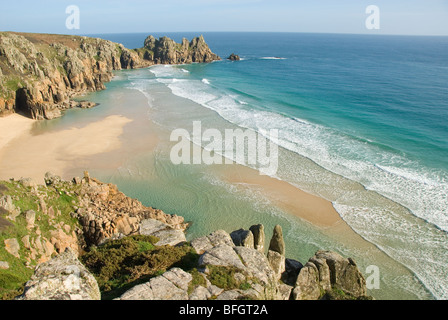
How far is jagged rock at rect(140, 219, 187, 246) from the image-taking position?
55.7ft

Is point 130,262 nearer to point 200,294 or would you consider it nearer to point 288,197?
point 200,294

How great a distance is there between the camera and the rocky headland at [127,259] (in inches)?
421

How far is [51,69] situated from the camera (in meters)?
63.0

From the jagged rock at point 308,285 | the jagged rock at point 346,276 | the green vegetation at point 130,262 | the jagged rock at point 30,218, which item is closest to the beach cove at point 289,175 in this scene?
the jagged rock at point 346,276

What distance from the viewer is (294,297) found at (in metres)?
14.0

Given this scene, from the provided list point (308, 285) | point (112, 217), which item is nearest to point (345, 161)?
point (308, 285)

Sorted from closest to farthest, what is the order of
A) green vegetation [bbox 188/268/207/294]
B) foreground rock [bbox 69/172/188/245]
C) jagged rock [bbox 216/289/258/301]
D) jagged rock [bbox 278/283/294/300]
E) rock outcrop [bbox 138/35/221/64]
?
jagged rock [bbox 216/289/258/301]
green vegetation [bbox 188/268/207/294]
jagged rock [bbox 278/283/294/300]
foreground rock [bbox 69/172/188/245]
rock outcrop [bbox 138/35/221/64]

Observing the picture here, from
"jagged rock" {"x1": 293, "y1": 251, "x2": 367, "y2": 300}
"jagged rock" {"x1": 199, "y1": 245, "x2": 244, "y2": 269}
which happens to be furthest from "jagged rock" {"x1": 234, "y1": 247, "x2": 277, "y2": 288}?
A: "jagged rock" {"x1": 293, "y1": 251, "x2": 367, "y2": 300}

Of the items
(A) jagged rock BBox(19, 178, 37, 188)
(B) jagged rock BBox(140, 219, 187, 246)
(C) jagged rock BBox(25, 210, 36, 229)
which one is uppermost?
(A) jagged rock BBox(19, 178, 37, 188)

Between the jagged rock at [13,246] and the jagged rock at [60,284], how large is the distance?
244 inches

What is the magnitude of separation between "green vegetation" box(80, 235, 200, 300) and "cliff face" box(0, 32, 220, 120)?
42.9 metres

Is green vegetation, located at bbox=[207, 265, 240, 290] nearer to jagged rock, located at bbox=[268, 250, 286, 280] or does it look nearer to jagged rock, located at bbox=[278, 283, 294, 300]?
jagged rock, located at bbox=[278, 283, 294, 300]

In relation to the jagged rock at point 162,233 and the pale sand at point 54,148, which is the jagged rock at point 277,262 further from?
the pale sand at point 54,148

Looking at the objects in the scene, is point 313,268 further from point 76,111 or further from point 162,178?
point 76,111
